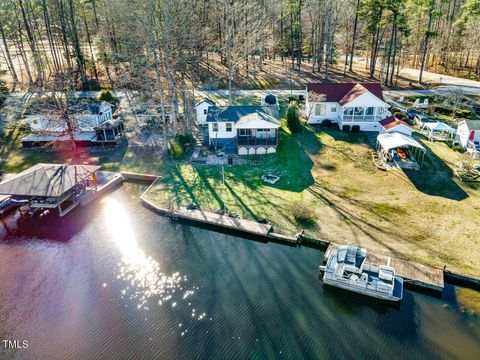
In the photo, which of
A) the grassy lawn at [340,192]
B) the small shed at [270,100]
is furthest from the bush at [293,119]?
the small shed at [270,100]

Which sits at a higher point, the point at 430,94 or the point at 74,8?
the point at 74,8

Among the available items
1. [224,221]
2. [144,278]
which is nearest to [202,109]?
[224,221]

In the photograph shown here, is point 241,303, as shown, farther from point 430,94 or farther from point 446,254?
point 430,94

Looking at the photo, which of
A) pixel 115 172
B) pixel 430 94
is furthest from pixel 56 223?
pixel 430 94

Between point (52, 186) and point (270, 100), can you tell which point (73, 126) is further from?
point (270, 100)

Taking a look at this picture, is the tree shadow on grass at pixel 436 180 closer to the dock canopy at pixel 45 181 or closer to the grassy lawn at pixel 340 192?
the grassy lawn at pixel 340 192

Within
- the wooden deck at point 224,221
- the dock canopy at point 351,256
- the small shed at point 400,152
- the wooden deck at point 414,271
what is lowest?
the wooden deck at point 414,271
